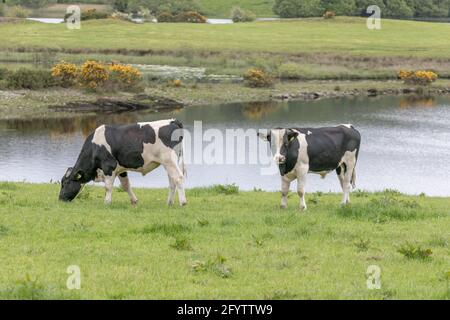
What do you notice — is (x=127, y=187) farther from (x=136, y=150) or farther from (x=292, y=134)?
(x=292, y=134)

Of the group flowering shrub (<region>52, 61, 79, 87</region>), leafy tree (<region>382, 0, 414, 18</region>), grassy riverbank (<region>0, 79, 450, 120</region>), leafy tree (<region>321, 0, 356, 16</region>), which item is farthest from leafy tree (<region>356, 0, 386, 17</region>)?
flowering shrub (<region>52, 61, 79, 87</region>)

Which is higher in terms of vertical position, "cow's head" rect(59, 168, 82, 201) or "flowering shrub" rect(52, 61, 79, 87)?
"cow's head" rect(59, 168, 82, 201)

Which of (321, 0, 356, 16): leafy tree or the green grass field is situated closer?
the green grass field

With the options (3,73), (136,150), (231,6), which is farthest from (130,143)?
(231,6)

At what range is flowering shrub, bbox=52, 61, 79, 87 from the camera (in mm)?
60094

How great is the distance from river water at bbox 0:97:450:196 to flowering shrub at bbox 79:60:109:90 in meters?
5.39

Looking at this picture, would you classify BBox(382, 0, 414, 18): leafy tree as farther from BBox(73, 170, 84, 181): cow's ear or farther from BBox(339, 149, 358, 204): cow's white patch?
BBox(73, 170, 84, 181): cow's ear

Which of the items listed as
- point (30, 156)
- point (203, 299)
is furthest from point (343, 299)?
point (30, 156)

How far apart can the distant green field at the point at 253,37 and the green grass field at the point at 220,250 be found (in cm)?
7570

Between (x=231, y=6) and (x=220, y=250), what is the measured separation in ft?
552

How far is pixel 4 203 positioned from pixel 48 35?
84.9 metres

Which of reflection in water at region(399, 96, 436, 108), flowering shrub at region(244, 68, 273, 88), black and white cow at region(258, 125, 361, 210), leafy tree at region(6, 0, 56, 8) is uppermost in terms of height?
leafy tree at region(6, 0, 56, 8)

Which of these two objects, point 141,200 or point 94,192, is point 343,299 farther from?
point 94,192

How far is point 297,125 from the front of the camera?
166 ft
